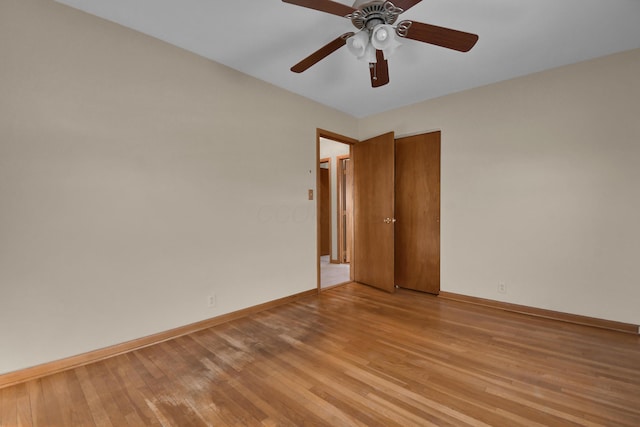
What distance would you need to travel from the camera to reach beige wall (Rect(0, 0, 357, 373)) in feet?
5.65

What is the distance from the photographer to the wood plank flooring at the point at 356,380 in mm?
1435

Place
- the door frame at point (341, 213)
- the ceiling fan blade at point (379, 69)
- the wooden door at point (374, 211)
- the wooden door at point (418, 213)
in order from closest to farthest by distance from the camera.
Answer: the ceiling fan blade at point (379, 69), the wooden door at point (418, 213), the wooden door at point (374, 211), the door frame at point (341, 213)

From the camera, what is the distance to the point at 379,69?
6.43 ft

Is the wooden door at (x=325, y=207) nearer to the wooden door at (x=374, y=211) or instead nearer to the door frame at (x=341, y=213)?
the door frame at (x=341, y=213)

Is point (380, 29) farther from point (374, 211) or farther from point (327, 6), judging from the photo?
point (374, 211)

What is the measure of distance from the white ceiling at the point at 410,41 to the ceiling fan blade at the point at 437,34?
1.25 feet

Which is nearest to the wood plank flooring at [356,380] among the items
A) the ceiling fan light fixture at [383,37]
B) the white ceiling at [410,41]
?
the ceiling fan light fixture at [383,37]

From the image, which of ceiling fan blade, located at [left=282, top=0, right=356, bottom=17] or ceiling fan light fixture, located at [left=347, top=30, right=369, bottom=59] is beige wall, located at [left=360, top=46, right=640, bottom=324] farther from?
ceiling fan blade, located at [left=282, top=0, right=356, bottom=17]

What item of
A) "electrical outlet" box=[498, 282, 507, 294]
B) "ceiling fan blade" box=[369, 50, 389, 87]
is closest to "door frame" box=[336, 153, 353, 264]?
"electrical outlet" box=[498, 282, 507, 294]

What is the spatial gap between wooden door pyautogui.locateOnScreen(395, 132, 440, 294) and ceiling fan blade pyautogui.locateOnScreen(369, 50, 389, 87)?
5.59 feet

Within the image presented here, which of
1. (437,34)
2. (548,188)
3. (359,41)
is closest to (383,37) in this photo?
(359,41)

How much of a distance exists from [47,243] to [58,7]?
1589 millimetres

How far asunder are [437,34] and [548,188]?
2110 millimetres

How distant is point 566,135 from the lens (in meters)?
2.64
